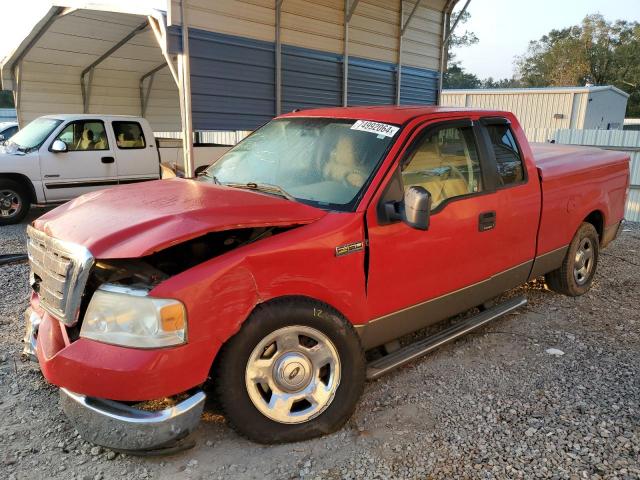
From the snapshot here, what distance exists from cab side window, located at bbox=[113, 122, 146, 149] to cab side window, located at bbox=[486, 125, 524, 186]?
7.64 meters

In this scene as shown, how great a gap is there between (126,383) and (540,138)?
884 inches

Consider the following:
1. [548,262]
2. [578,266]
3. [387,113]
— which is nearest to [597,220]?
[578,266]

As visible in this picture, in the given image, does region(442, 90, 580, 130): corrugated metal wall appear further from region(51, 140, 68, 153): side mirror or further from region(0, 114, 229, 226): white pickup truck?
region(51, 140, 68, 153): side mirror

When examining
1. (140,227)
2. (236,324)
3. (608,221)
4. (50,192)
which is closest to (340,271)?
(236,324)

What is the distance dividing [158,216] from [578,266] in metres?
4.51

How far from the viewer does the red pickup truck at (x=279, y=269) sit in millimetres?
2408

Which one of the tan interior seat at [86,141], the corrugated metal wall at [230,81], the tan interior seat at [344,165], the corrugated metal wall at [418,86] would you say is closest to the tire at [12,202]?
the tan interior seat at [86,141]

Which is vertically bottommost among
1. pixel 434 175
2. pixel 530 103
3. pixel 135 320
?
pixel 135 320

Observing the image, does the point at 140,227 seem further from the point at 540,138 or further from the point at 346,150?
the point at 540,138

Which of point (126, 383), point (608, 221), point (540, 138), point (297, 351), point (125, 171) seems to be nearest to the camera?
point (126, 383)

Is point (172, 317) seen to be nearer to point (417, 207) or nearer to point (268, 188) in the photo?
point (268, 188)

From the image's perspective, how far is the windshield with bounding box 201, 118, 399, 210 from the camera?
10.7 feet

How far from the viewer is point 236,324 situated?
2.54 metres

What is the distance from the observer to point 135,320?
2381 mm
